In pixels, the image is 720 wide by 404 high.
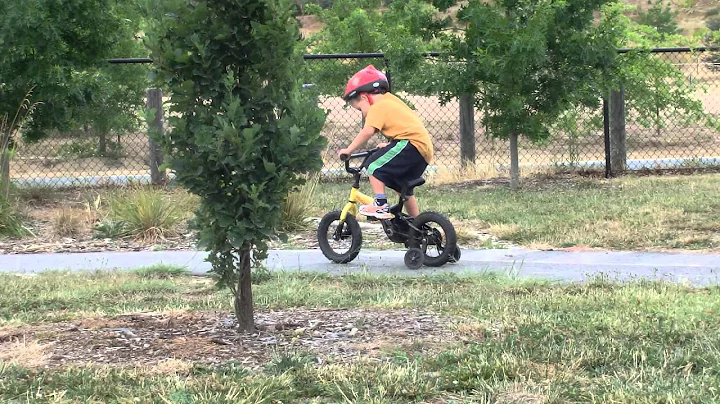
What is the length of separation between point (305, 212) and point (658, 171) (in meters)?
6.30

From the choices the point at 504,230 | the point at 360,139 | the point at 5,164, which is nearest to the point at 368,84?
the point at 360,139

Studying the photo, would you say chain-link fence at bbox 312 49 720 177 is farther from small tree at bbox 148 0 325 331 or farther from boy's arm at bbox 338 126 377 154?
small tree at bbox 148 0 325 331

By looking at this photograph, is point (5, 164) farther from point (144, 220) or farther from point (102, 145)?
point (102, 145)

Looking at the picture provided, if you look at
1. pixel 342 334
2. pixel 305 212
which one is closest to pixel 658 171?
pixel 305 212

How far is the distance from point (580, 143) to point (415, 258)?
8095mm

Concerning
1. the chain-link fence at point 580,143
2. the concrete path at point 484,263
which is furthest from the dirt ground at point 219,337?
the chain-link fence at point 580,143

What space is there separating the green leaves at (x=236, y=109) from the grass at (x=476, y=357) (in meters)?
0.77

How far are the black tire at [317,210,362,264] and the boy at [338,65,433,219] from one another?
183 millimetres

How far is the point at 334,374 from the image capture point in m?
3.63

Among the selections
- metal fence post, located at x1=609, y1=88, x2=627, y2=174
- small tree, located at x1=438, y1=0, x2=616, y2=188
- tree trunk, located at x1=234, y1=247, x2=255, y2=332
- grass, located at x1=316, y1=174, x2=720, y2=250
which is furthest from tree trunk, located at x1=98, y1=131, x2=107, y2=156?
tree trunk, located at x1=234, y1=247, x2=255, y2=332

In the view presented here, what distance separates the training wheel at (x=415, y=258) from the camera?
6496 mm

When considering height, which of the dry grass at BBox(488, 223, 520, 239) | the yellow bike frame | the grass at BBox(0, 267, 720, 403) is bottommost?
the grass at BBox(0, 267, 720, 403)

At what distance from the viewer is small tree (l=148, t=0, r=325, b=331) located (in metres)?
3.92

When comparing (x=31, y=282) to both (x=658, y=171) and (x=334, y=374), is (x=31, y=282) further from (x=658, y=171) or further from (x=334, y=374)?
(x=658, y=171)
